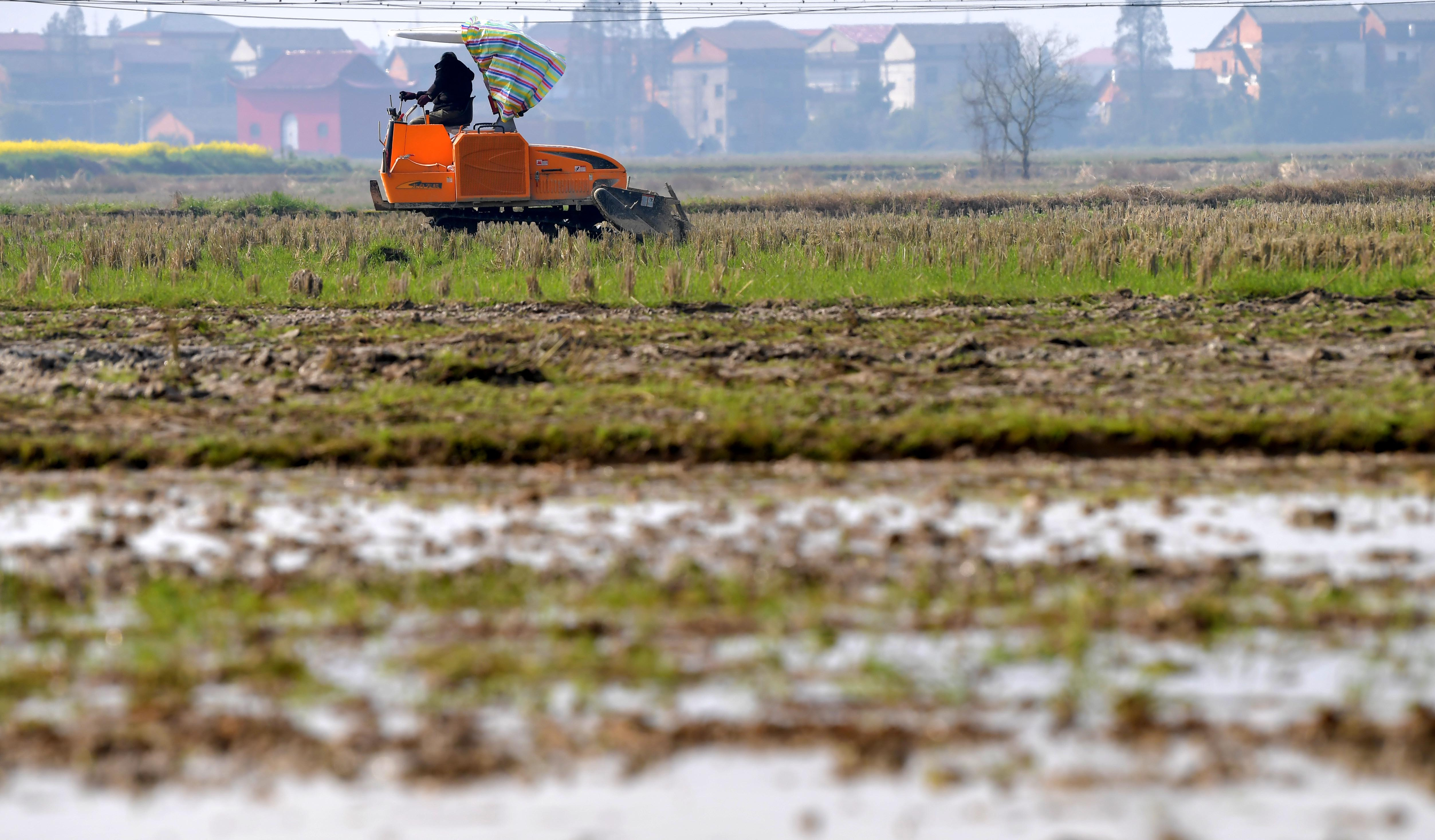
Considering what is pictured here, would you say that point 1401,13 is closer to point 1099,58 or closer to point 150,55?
point 1099,58

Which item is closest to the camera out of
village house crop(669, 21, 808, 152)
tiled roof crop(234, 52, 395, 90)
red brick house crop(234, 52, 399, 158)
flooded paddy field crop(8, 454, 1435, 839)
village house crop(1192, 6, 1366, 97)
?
flooded paddy field crop(8, 454, 1435, 839)

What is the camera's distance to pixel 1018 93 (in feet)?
309

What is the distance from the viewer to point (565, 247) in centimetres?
1862

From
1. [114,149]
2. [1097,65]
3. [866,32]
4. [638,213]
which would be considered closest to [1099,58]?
[1097,65]

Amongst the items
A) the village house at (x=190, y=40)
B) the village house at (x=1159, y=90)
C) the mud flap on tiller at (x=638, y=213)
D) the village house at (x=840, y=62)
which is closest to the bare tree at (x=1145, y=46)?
the village house at (x=1159, y=90)

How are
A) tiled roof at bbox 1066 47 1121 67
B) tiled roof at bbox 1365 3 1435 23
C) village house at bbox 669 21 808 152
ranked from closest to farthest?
tiled roof at bbox 1365 3 1435 23 < village house at bbox 669 21 808 152 < tiled roof at bbox 1066 47 1121 67

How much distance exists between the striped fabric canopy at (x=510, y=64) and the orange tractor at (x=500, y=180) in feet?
1.42

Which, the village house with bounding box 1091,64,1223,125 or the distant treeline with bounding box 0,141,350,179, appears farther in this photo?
the village house with bounding box 1091,64,1223,125

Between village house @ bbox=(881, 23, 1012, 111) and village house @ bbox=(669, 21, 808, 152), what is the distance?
9132 millimetres

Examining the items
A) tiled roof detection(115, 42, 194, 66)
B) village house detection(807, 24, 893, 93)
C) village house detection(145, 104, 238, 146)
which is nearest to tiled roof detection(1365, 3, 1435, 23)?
village house detection(807, 24, 893, 93)

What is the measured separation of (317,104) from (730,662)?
12511cm

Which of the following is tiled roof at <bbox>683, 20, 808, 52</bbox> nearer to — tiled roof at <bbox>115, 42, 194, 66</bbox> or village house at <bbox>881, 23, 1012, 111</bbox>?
village house at <bbox>881, 23, 1012, 111</bbox>

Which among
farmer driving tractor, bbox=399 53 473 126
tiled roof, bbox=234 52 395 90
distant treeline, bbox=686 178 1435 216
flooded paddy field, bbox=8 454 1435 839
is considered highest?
tiled roof, bbox=234 52 395 90

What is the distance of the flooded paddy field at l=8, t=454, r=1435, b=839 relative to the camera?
12.8 ft
